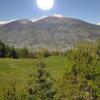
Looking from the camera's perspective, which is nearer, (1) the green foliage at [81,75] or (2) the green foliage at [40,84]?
(2) the green foliage at [40,84]

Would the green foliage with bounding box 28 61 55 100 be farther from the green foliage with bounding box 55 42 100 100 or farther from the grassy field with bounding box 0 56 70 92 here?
the grassy field with bounding box 0 56 70 92

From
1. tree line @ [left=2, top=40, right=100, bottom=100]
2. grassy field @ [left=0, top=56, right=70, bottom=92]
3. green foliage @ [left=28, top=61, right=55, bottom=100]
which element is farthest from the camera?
grassy field @ [left=0, top=56, right=70, bottom=92]

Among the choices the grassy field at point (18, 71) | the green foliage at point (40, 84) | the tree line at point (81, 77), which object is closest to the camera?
the green foliage at point (40, 84)

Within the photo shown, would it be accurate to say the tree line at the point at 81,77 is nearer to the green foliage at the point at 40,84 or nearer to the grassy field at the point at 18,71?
the green foliage at the point at 40,84

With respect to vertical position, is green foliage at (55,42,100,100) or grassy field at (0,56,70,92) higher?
green foliage at (55,42,100,100)

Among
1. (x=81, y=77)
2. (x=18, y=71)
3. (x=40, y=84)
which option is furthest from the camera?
(x=18, y=71)

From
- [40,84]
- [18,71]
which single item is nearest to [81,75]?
[40,84]

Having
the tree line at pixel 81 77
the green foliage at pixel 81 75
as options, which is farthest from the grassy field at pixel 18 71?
the green foliage at pixel 81 75

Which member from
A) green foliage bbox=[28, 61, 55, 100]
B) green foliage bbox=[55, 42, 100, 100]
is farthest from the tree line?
green foliage bbox=[28, 61, 55, 100]

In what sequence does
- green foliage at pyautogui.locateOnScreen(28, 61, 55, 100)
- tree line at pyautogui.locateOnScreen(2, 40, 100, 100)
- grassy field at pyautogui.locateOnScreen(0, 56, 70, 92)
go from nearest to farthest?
green foliage at pyautogui.locateOnScreen(28, 61, 55, 100)
tree line at pyautogui.locateOnScreen(2, 40, 100, 100)
grassy field at pyautogui.locateOnScreen(0, 56, 70, 92)

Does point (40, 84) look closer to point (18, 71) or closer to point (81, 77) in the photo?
point (81, 77)

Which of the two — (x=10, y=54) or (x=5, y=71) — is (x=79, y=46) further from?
(x=10, y=54)

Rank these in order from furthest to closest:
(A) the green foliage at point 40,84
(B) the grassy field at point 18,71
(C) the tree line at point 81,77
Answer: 1. (B) the grassy field at point 18,71
2. (C) the tree line at point 81,77
3. (A) the green foliage at point 40,84

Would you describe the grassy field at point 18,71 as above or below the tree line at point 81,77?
below
